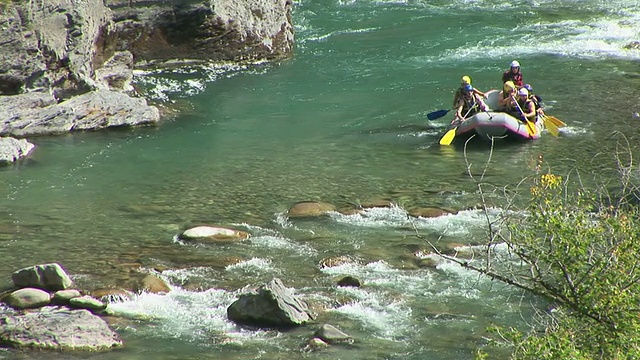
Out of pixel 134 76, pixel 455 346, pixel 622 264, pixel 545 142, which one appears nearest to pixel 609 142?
pixel 545 142

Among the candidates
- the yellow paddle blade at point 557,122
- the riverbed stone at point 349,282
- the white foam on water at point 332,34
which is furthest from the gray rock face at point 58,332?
the white foam on water at point 332,34

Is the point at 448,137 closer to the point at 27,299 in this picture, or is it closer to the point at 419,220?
the point at 419,220

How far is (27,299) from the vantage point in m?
7.89

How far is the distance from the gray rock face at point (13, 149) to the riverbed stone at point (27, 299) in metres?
5.52

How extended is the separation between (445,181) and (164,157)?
4.35 meters

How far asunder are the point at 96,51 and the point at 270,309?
37.2 ft

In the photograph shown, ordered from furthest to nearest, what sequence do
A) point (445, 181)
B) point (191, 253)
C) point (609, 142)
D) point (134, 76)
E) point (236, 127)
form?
point (134, 76), point (236, 127), point (609, 142), point (445, 181), point (191, 253)

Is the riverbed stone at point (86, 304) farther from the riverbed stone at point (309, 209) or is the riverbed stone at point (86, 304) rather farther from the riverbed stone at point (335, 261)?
the riverbed stone at point (309, 209)

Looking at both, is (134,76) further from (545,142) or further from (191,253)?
(191,253)

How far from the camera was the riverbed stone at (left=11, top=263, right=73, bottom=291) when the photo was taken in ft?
26.9

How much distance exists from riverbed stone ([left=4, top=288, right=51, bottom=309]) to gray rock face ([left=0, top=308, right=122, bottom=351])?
47 cm

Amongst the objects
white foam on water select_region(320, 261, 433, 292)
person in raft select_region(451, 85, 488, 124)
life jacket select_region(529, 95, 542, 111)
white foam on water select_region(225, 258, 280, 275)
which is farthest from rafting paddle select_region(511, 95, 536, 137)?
white foam on water select_region(225, 258, 280, 275)

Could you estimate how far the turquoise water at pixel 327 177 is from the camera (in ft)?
25.6

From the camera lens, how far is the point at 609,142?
13.4 meters
